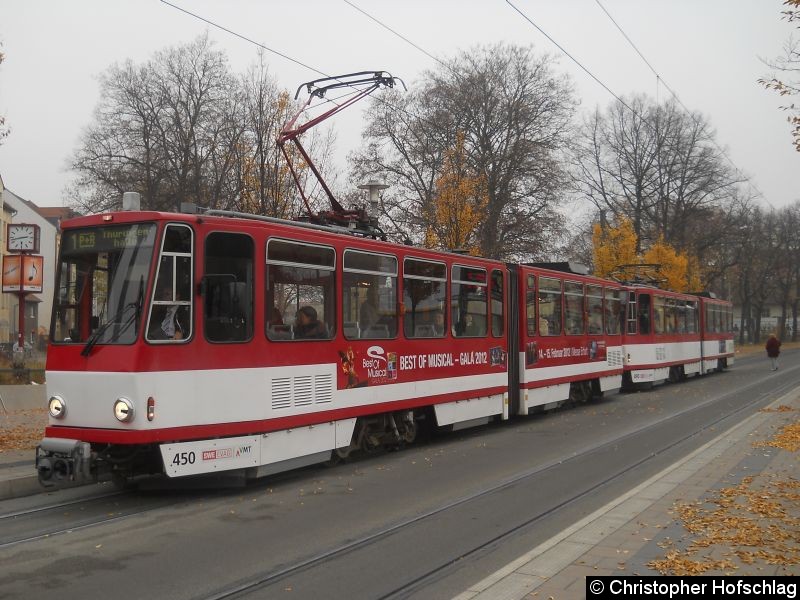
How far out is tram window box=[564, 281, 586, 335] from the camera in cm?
1783

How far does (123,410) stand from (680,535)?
5.26 meters

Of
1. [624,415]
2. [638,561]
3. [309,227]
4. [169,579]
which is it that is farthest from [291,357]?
[624,415]

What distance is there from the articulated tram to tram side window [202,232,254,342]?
0.02 metres

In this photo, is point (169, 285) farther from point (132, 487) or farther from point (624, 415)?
point (624, 415)

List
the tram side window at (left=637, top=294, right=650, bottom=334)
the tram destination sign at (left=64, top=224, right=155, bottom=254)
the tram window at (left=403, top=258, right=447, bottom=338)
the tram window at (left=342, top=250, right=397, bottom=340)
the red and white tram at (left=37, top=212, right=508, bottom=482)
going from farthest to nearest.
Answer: the tram side window at (left=637, top=294, right=650, bottom=334) < the tram window at (left=403, top=258, right=447, bottom=338) < the tram window at (left=342, top=250, right=397, bottom=340) < the tram destination sign at (left=64, top=224, right=155, bottom=254) < the red and white tram at (left=37, top=212, right=508, bottom=482)

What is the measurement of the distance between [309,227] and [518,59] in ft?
103

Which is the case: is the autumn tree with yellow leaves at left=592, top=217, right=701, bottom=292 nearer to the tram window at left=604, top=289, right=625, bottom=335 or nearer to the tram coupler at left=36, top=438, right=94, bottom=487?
the tram window at left=604, top=289, right=625, bottom=335

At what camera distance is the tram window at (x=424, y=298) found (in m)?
11.7

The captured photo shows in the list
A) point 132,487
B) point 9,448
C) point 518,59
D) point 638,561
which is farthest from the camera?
point 518,59

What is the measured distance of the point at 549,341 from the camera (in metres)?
16.7

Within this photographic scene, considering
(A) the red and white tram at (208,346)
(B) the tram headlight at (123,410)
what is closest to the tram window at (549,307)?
(A) the red and white tram at (208,346)

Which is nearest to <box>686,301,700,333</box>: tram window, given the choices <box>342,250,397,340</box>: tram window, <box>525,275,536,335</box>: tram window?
<box>525,275,536,335</box>: tram window

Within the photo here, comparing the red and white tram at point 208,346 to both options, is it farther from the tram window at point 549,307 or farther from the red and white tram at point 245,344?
the tram window at point 549,307

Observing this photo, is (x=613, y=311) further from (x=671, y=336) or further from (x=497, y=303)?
(x=497, y=303)
